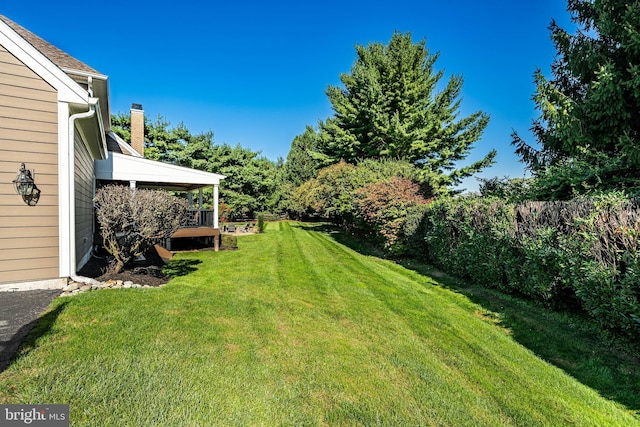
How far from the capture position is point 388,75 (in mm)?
20859

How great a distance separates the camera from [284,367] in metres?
3.35

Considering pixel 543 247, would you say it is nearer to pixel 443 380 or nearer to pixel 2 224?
pixel 443 380

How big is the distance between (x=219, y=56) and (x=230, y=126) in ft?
36.7

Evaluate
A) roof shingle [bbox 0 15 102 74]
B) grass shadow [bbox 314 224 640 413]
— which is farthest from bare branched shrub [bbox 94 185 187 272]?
grass shadow [bbox 314 224 640 413]

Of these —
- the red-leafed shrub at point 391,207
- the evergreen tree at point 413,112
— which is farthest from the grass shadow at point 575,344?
the evergreen tree at point 413,112

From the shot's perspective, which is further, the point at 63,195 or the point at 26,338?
the point at 63,195

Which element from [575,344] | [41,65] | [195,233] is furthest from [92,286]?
[575,344]

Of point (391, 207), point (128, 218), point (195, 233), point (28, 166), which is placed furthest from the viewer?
point (195, 233)

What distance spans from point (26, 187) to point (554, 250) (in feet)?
28.7

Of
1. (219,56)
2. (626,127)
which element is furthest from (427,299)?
(219,56)

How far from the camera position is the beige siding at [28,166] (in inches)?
192

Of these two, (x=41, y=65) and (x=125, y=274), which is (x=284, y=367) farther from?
(x=41, y=65)

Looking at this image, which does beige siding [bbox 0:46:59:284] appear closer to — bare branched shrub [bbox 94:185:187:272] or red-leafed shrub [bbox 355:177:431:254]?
bare branched shrub [bbox 94:185:187:272]

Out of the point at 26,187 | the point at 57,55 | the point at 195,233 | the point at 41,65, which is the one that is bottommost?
the point at 195,233
